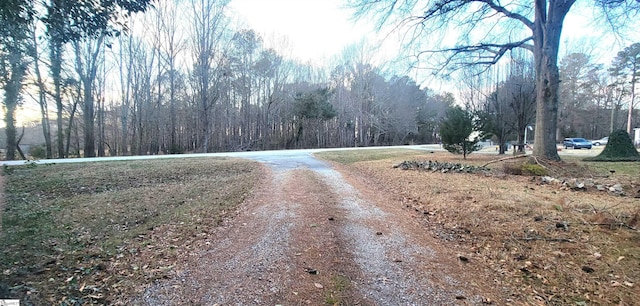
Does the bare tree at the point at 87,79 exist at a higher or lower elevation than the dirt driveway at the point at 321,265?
higher

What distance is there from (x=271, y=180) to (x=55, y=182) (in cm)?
524

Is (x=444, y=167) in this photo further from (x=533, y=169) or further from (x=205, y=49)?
(x=205, y=49)

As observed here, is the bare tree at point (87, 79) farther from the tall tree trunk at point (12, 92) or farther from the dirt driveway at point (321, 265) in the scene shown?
the dirt driveway at point (321, 265)

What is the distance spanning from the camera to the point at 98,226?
13.3ft

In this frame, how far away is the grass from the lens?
2.44 meters

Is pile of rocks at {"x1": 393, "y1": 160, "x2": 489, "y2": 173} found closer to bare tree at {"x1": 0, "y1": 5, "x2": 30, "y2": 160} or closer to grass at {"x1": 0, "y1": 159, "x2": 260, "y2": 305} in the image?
grass at {"x1": 0, "y1": 159, "x2": 260, "y2": 305}

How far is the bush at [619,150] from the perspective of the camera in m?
10.6

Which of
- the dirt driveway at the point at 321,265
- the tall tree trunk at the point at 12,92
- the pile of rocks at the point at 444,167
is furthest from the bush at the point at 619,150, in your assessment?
the tall tree trunk at the point at 12,92

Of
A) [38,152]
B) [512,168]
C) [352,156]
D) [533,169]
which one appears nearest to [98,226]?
[512,168]

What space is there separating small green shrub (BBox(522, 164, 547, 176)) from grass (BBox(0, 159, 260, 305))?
7434mm

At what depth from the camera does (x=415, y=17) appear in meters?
8.77

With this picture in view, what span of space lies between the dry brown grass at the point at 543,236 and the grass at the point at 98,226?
3.36m

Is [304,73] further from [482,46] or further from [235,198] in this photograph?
[235,198]

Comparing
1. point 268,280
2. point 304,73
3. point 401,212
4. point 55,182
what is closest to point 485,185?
point 401,212
